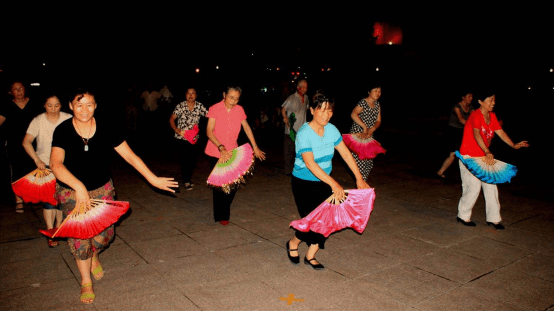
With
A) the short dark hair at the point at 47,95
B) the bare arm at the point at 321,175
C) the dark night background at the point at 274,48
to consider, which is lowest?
the bare arm at the point at 321,175

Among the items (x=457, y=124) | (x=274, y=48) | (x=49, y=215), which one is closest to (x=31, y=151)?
(x=49, y=215)

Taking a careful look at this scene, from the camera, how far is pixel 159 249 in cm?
478

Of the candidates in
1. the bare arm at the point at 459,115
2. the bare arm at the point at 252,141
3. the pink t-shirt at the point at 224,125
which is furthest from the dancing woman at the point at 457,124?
the pink t-shirt at the point at 224,125

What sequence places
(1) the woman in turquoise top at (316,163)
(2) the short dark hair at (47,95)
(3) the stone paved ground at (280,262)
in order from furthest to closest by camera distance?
(2) the short dark hair at (47,95), (1) the woman in turquoise top at (316,163), (3) the stone paved ground at (280,262)

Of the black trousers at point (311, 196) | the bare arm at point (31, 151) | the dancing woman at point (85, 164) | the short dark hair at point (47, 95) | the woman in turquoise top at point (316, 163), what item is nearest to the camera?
the dancing woman at point (85, 164)

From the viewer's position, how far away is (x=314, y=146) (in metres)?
4.03

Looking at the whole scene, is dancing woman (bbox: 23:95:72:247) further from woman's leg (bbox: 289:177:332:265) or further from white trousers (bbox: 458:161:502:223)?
white trousers (bbox: 458:161:502:223)

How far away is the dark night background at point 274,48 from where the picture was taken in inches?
688

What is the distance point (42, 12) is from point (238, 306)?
17581 millimetres

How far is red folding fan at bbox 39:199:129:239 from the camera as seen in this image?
3.41 metres

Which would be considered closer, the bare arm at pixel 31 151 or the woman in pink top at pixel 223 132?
the bare arm at pixel 31 151

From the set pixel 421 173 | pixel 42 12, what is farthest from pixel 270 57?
pixel 421 173

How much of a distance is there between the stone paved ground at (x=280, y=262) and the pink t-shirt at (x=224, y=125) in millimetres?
1048

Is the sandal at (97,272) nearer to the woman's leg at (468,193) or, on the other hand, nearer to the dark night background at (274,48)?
the woman's leg at (468,193)
